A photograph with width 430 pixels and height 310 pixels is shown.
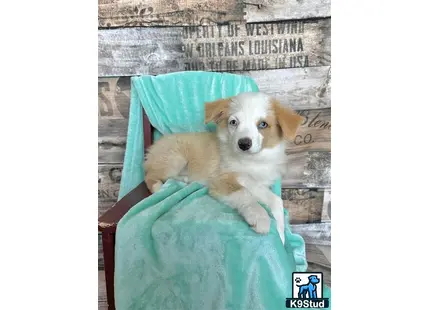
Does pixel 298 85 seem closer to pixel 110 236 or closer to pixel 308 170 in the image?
pixel 308 170

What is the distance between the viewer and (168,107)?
1815 millimetres

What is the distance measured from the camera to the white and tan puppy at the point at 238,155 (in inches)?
59.8

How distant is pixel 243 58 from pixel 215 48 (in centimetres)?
13

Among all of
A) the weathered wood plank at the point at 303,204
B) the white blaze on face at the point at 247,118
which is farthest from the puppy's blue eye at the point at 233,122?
the weathered wood plank at the point at 303,204

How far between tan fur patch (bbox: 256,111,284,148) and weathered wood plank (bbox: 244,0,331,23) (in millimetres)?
398

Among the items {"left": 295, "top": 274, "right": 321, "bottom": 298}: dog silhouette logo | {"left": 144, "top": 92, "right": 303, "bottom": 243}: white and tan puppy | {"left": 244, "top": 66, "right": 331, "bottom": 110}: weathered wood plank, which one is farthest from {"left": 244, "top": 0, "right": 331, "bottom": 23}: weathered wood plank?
{"left": 295, "top": 274, "right": 321, "bottom": 298}: dog silhouette logo

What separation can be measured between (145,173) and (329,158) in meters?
0.83

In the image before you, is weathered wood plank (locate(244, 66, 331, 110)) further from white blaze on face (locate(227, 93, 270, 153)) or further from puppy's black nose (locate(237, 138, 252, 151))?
puppy's black nose (locate(237, 138, 252, 151))

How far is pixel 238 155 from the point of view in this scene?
164 cm

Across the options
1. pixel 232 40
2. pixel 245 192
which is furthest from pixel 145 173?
pixel 232 40

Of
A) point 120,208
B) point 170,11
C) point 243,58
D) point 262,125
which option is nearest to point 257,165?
point 262,125

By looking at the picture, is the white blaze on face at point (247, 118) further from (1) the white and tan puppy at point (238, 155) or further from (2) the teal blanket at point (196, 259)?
(2) the teal blanket at point (196, 259)

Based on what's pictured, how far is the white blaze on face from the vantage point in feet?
4.95

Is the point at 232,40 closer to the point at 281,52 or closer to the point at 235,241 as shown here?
the point at 281,52
